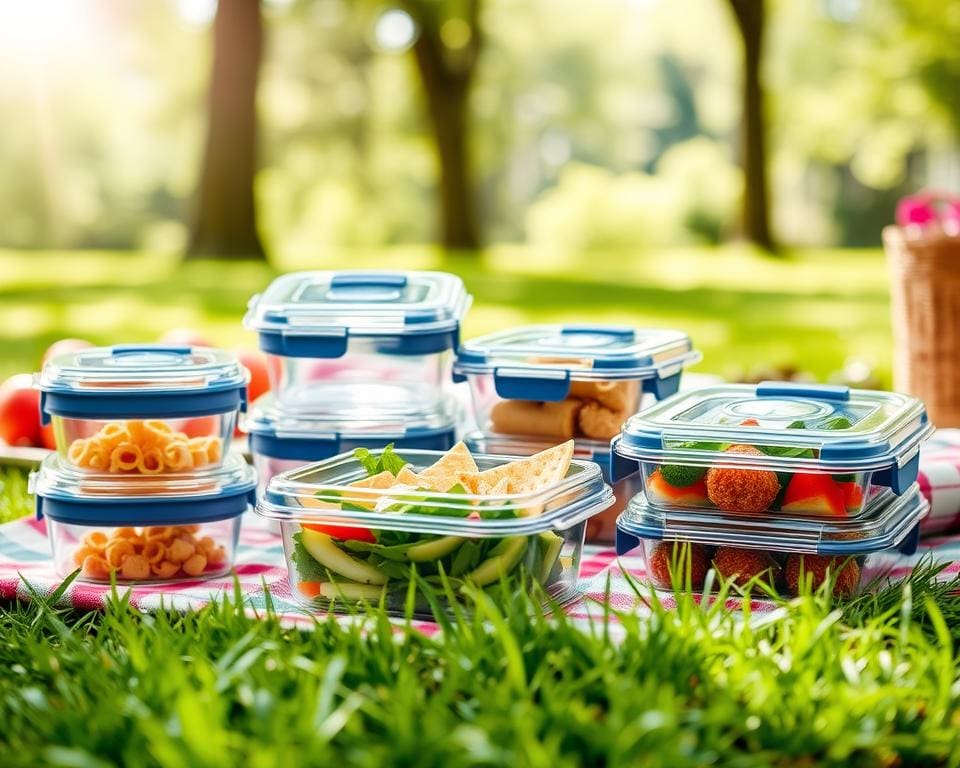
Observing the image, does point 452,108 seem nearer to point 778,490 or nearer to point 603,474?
point 603,474

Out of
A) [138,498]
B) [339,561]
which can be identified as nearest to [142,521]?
[138,498]

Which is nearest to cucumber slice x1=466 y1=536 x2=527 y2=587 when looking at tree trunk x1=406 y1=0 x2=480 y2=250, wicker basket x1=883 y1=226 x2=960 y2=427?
wicker basket x1=883 y1=226 x2=960 y2=427

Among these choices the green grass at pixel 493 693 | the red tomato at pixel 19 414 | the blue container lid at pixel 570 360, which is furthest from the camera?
the red tomato at pixel 19 414

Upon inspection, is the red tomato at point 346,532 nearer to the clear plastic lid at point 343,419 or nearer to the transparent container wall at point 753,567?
the transparent container wall at point 753,567

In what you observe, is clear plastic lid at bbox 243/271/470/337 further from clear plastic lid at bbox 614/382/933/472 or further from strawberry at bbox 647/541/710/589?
strawberry at bbox 647/541/710/589

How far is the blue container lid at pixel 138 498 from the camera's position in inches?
111

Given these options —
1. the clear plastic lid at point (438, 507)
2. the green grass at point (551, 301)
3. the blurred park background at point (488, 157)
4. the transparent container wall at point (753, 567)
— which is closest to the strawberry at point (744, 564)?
the transparent container wall at point (753, 567)

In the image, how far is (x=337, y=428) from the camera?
323cm

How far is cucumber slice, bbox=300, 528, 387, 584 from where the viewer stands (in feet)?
8.34

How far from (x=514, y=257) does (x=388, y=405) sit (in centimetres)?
1090

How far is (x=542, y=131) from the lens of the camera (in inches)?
1215

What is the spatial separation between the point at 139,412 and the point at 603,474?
1.03 metres

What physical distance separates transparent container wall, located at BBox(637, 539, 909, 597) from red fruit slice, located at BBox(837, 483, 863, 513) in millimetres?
A: 95

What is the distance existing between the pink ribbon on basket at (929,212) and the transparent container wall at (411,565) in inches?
101
